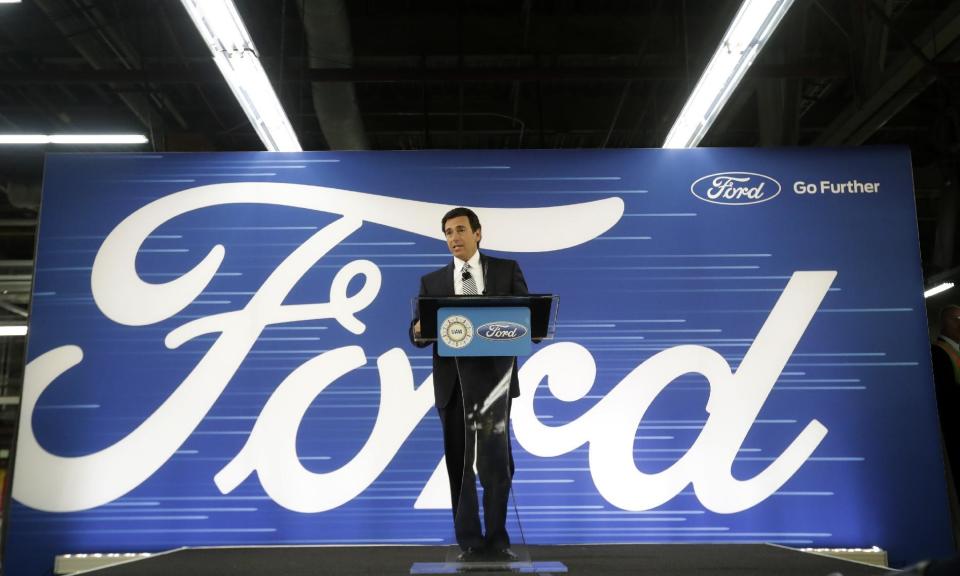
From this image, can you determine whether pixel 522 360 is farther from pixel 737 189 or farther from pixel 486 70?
pixel 486 70

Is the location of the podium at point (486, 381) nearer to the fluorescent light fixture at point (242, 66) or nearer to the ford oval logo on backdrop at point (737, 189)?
the fluorescent light fixture at point (242, 66)

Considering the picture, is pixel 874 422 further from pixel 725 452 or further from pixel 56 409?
pixel 56 409

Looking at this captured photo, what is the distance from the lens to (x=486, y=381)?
305 centimetres

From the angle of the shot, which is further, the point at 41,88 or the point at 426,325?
the point at 41,88

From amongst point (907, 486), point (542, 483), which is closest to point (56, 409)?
point (542, 483)

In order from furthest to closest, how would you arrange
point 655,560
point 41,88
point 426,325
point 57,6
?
point 41,88 → point 57,6 → point 655,560 → point 426,325

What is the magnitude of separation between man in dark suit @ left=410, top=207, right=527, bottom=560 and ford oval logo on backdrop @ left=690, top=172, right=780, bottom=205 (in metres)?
2.83

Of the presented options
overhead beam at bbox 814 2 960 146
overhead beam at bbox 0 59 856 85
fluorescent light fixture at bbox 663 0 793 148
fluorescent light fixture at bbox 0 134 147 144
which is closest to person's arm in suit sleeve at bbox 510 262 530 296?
fluorescent light fixture at bbox 663 0 793 148

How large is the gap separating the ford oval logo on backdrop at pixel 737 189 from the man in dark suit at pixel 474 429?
2828 mm

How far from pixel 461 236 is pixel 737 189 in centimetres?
307

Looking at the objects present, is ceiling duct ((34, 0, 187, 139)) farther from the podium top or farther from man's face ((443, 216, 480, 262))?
the podium top

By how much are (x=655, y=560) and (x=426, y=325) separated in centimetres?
180

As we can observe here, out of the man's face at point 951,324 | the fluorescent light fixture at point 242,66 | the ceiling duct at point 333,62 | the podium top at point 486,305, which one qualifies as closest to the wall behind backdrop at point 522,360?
the fluorescent light fixture at point 242,66

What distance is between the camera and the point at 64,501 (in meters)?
4.94
